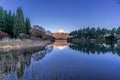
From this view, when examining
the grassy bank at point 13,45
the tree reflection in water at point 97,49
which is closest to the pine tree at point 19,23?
the tree reflection in water at point 97,49

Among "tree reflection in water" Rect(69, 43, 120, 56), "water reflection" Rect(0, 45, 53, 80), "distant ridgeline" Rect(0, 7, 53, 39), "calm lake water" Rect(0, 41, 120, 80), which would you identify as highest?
"distant ridgeline" Rect(0, 7, 53, 39)

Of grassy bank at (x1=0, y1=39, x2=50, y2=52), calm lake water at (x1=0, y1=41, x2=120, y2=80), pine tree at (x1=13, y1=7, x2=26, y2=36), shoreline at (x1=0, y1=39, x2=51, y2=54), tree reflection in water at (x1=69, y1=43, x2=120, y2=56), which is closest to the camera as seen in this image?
calm lake water at (x1=0, y1=41, x2=120, y2=80)

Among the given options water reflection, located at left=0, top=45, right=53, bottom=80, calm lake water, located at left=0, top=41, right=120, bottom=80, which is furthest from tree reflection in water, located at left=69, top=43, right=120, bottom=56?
water reflection, located at left=0, top=45, right=53, bottom=80

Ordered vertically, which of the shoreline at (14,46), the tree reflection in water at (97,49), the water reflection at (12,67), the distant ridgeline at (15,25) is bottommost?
the tree reflection in water at (97,49)

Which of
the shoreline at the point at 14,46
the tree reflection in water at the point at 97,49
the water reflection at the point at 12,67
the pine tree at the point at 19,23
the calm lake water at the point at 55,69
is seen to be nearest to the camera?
the water reflection at the point at 12,67

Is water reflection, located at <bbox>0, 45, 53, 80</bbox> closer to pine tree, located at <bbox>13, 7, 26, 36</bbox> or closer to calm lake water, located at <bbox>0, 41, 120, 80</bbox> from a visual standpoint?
calm lake water, located at <bbox>0, 41, 120, 80</bbox>

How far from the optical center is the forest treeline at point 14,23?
46562 mm

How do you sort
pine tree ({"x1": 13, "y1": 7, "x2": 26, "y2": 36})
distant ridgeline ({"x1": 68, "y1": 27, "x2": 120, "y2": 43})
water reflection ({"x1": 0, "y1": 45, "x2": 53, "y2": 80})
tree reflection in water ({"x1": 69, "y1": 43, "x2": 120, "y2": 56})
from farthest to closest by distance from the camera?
distant ridgeline ({"x1": 68, "y1": 27, "x2": 120, "y2": 43})
pine tree ({"x1": 13, "y1": 7, "x2": 26, "y2": 36})
tree reflection in water ({"x1": 69, "y1": 43, "x2": 120, "y2": 56})
water reflection ({"x1": 0, "y1": 45, "x2": 53, "y2": 80})

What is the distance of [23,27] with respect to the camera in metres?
47.9

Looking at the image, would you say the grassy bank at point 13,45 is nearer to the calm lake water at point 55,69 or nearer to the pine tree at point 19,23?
the calm lake water at point 55,69

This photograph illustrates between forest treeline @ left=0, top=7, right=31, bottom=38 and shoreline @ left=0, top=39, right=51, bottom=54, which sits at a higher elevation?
forest treeline @ left=0, top=7, right=31, bottom=38

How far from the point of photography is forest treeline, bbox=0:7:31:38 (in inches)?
1833

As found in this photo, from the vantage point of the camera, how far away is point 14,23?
4841 centimetres

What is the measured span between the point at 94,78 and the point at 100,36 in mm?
92015
